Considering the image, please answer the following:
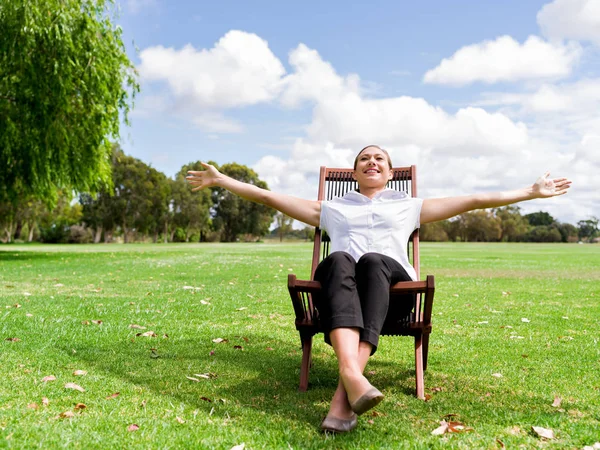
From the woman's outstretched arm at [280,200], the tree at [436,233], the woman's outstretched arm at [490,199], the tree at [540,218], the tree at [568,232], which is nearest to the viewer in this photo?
the woman's outstretched arm at [490,199]

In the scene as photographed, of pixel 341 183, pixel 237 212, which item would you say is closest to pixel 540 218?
pixel 237 212

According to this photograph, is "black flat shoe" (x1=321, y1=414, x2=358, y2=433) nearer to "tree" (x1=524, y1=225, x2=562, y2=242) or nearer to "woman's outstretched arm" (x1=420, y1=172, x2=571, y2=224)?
"woman's outstretched arm" (x1=420, y1=172, x2=571, y2=224)

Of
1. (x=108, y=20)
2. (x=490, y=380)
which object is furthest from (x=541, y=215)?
(x=490, y=380)

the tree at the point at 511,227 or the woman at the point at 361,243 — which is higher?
the tree at the point at 511,227

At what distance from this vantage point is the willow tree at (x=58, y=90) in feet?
53.2

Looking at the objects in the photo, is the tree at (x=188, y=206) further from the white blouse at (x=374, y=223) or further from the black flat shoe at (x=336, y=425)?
the black flat shoe at (x=336, y=425)

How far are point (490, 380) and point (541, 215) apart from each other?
11378 centimetres

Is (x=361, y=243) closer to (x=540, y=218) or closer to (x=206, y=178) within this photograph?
(x=206, y=178)

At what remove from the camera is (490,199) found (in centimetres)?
412

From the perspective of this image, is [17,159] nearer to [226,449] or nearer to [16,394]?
[16,394]

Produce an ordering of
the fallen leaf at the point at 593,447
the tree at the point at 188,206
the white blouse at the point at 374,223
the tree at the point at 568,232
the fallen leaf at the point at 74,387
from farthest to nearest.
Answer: the tree at the point at 568,232, the tree at the point at 188,206, the white blouse at the point at 374,223, the fallen leaf at the point at 74,387, the fallen leaf at the point at 593,447

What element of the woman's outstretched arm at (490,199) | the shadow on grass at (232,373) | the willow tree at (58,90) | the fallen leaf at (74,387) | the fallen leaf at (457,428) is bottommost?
the shadow on grass at (232,373)

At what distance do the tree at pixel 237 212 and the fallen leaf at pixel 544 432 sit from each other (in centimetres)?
6305

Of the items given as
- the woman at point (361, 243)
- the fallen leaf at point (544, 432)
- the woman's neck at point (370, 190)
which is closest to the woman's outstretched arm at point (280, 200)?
the woman at point (361, 243)
